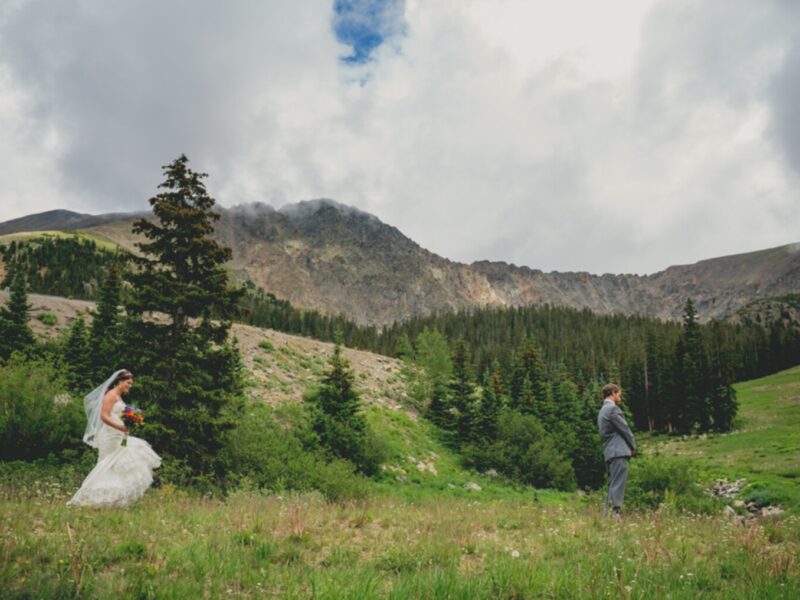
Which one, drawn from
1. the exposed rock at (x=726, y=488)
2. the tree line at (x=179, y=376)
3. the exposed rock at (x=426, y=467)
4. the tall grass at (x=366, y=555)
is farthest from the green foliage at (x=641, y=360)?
the tall grass at (x=366, y=555)

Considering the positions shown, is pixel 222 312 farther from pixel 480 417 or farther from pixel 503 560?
pixel 480 417

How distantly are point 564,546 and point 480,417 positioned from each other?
37.1 m

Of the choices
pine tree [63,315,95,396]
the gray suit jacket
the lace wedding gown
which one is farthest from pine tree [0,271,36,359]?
the gray suit jacket

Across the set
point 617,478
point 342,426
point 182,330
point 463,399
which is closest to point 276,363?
point 342,426

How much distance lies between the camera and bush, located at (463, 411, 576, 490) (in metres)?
38.0

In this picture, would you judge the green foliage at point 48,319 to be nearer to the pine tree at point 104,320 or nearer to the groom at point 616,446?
the pine tree at point 104,320

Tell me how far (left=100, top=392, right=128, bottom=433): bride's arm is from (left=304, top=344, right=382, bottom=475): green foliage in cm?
1866

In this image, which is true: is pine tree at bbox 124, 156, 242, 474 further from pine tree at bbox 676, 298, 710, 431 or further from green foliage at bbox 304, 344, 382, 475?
pine tree at bbox 676, 298, 710, 431

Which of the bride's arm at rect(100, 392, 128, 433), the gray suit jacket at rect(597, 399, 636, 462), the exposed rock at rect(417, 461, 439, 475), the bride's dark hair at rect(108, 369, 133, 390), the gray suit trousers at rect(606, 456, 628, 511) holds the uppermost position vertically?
the bride's dark hair at rect(108, 369, 133, 390)

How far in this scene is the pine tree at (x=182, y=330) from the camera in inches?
594

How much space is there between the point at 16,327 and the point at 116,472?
36605 mm

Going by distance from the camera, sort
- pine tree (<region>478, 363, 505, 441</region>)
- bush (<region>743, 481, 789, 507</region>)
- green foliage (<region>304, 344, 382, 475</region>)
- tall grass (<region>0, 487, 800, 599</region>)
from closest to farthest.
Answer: tall grass (<region>0, 487, 800, 599</region>) → bush (<region>743, 481, 789, 507</region>) → green foliage (<region>304, 344, 382, 475</region>) → pine tree (<region>478, 363, 505, 441</region>)

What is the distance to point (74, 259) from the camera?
18088 centimetres

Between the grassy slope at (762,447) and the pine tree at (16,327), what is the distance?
5004 centimetres
